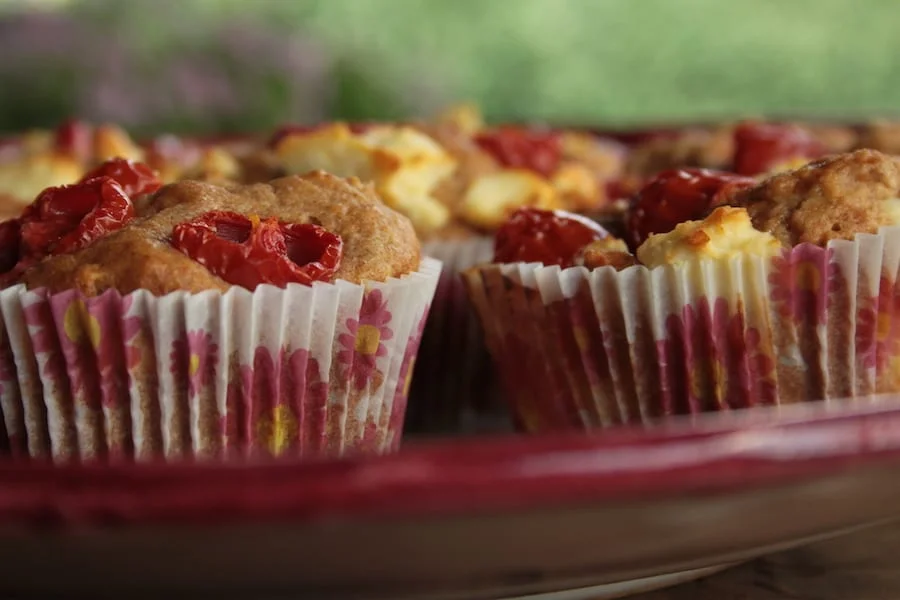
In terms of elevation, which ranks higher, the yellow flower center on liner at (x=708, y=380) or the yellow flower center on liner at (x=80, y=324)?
the yellow flower center on liner at (x=80, y=324)

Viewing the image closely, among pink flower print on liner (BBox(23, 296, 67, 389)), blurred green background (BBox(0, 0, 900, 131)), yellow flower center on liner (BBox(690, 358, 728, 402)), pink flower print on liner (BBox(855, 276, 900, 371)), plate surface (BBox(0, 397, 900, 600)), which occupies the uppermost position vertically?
blurred green background (BBox(0, 0, 900, 131))

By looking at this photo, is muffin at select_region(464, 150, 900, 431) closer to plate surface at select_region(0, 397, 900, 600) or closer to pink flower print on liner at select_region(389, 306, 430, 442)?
pink flower print on liner at select_region(389, 306, 430, 442)

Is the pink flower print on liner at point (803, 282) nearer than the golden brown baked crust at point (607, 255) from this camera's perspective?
Yes

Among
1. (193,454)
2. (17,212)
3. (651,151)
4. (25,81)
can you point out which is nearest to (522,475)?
(193,454)

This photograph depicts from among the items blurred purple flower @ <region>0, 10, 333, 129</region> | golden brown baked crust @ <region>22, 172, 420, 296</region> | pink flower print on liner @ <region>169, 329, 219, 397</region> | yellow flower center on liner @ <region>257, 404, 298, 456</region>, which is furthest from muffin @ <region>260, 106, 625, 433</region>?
blurred purple flower @ <region>0, 10, 333, 129</region>

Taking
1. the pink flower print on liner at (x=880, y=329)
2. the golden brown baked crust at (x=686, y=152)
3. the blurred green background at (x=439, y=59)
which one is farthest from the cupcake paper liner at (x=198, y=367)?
the blurred green background at (x=439, y=59)

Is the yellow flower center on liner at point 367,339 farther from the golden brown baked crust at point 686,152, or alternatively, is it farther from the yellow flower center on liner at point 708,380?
the golden brown baked crust at point 686,152
